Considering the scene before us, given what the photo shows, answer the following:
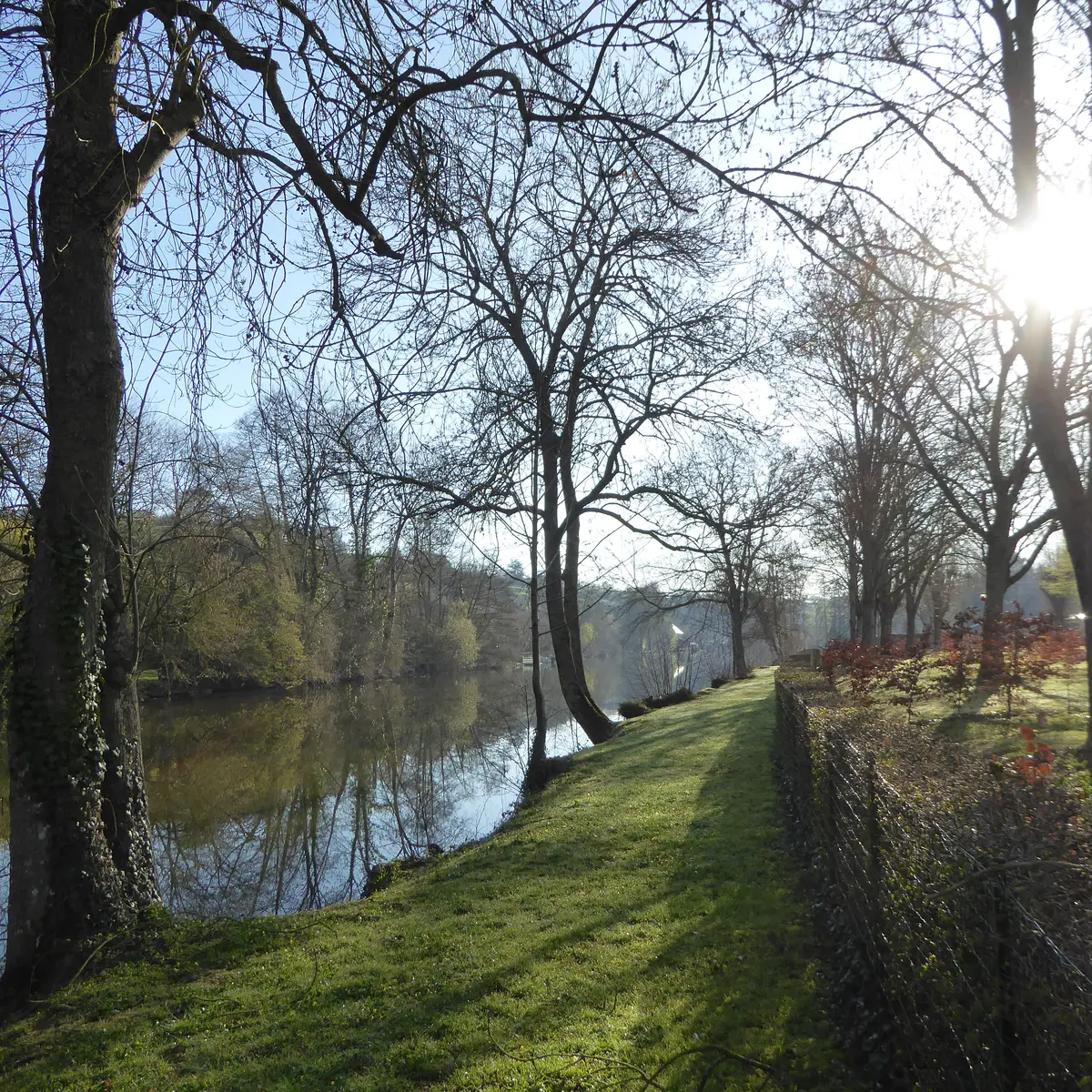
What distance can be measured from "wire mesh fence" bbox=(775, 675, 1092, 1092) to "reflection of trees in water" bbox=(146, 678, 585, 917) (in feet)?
23.1

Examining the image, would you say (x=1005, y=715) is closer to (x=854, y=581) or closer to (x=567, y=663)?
(x=567, y=663)

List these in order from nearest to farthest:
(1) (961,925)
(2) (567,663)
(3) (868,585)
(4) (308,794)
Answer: (1) (961,925) < (4) (308,794) < (2) (567,663) < (3) (868,585)

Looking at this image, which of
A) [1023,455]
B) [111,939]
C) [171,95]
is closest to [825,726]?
[111,939]

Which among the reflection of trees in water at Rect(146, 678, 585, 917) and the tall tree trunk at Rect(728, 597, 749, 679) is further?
the tall tree trunk at Rect(728, 597, 749, 679)

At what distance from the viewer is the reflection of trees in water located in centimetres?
1039

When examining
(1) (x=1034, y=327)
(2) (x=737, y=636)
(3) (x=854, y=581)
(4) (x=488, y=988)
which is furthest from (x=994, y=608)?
(2) (x=737, y=636)

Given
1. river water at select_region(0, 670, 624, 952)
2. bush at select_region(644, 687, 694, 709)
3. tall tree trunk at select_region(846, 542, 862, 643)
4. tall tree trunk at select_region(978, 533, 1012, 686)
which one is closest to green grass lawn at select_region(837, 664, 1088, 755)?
tall tree trunk at select_region(978, 533, 1012, 686)

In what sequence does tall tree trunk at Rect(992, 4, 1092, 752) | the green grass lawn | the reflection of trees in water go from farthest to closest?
the reflection of trees in water
the green grass lawn
tall tree trunk at Rect(992, 4, 1092, 752)

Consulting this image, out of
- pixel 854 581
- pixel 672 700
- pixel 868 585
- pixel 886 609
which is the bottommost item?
pixel 672 700

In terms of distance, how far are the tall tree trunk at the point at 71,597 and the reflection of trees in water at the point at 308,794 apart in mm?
3903

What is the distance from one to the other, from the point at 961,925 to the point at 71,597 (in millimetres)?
5873

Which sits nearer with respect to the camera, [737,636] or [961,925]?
Result: [961,925]

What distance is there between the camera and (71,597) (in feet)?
18.6

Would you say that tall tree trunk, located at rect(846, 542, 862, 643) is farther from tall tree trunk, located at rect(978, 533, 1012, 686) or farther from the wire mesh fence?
the wire mesh fence
